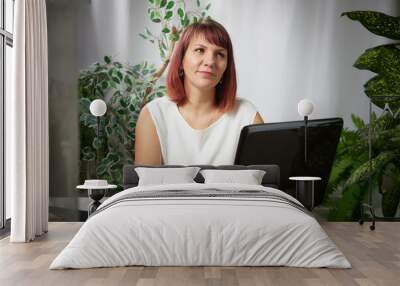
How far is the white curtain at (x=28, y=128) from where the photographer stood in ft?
17.6

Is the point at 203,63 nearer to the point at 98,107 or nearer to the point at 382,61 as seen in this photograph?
the point at 98,107

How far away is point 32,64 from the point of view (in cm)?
559

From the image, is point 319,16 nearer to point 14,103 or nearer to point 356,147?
point 356,147

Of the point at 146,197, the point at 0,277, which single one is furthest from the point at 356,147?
the point at 0,277

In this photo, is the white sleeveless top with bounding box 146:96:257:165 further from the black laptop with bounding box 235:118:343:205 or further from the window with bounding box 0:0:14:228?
the window with bounding box 0:0:14:228

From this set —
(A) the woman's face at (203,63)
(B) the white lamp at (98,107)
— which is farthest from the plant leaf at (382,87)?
(B) the white lamp at (98,107)

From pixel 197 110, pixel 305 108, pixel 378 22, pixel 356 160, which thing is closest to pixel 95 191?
pixel 197 110

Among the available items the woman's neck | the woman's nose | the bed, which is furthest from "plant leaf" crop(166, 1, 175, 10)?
the bed

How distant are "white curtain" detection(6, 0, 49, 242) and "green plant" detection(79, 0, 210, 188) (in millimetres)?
1004

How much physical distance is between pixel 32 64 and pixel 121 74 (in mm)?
1484

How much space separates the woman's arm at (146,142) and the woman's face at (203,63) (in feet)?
2.14

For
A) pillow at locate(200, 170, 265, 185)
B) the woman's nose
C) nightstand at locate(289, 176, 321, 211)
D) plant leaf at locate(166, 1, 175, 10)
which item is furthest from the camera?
plant leaf at locate(166, 1, 175, 10)

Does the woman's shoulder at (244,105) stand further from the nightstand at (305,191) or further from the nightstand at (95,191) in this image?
the nightstand at (95,191)

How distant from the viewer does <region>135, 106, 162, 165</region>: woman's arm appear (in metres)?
6.77
